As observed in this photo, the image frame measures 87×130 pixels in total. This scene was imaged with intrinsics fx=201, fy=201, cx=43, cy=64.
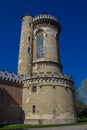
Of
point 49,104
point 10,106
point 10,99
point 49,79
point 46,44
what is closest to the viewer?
point 49,104

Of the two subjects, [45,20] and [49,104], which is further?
[45,20]

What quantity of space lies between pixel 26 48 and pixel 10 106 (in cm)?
1506

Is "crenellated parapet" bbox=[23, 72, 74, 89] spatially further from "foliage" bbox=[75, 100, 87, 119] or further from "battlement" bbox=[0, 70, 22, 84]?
"foliage" bbox=[75, 100, 87, 119]

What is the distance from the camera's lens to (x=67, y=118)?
117ft

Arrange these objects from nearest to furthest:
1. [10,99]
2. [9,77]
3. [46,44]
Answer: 1. [10,99]
2. [9,77]
3. [46,44]

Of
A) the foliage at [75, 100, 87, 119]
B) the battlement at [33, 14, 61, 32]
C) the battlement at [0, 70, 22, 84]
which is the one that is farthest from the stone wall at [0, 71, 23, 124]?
the foliage at [75, 100, 87, 119]

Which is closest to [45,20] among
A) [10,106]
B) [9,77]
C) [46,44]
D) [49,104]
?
[46,44]

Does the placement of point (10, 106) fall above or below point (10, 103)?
below

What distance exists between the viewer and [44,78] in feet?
121

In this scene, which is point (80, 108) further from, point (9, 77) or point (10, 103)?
point (9, 77)

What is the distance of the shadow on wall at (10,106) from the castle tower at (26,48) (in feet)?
24.6

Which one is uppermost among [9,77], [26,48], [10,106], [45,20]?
[45,20]

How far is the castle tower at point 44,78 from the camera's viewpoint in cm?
3519

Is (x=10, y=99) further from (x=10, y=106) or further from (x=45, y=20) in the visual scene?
(x=45, y=20)
